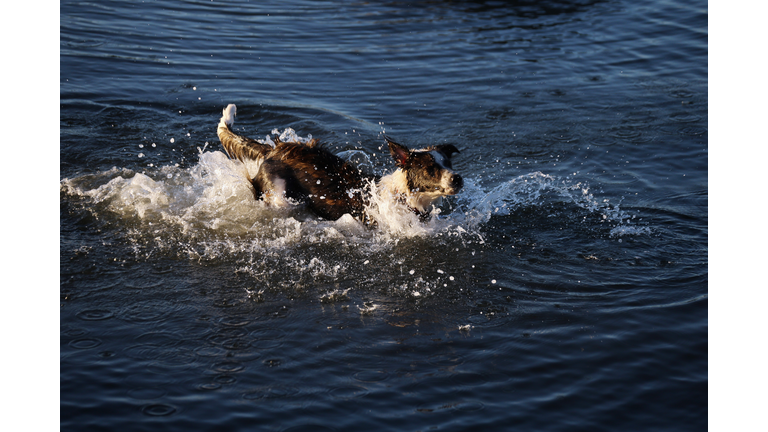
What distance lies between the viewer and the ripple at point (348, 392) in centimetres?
469

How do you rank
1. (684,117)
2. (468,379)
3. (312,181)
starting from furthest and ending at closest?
(684,117) < (312,181) < (468,379)

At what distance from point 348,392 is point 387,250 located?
2340 mm

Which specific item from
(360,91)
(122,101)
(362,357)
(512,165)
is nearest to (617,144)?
(512,165)

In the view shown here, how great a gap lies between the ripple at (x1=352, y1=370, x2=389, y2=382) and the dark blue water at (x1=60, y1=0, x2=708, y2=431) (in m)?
0.01

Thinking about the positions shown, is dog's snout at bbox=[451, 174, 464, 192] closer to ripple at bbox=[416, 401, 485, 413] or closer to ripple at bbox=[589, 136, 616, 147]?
ripple at bbox=[416, 401, 485, 413]

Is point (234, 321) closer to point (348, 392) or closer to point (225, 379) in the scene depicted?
point (225, 379)

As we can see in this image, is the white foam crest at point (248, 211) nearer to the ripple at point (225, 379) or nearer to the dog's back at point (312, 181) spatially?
the dog's back at point (312, 181)

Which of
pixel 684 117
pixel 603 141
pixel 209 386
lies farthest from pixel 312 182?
pixel 684 117

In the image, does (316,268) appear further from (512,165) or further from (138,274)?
(512,165)

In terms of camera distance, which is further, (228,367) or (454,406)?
(228,367)

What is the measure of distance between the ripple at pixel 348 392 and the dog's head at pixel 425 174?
2582 millimetres

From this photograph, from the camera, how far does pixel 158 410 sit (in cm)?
448

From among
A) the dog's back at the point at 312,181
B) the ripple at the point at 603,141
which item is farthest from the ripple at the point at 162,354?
the ripple at the point at 603,141

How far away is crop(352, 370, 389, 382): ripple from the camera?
489cm
